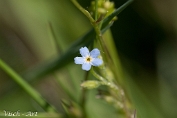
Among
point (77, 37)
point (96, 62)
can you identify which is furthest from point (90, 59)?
point (77, 37)

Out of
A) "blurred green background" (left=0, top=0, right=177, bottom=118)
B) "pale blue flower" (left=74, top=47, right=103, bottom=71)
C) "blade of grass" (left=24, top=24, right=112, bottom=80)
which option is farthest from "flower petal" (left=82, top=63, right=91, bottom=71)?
"blurred green background" (left=0, top=0, right=177, bottom=118)

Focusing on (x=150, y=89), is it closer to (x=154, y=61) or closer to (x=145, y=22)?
(x=154, y=61)

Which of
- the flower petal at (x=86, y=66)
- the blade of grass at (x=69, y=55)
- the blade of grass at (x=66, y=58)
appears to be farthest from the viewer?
the blade of grass at (x=66, y=58)

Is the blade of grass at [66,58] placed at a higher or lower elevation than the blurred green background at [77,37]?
lower

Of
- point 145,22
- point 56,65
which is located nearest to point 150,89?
point 145,22

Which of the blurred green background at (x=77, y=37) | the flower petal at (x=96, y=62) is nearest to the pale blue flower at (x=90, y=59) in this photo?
the flower petal at (x=96, y=62)

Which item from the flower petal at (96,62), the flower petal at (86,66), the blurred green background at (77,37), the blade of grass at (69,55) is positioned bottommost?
the flower petal at (86,66)

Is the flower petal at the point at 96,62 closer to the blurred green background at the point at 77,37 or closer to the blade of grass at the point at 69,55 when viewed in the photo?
the blade of grass at the point at 69,55

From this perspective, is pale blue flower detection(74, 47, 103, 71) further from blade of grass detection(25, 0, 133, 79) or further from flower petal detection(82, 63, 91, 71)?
blade of grass detection(25, 0, 133, 79)
